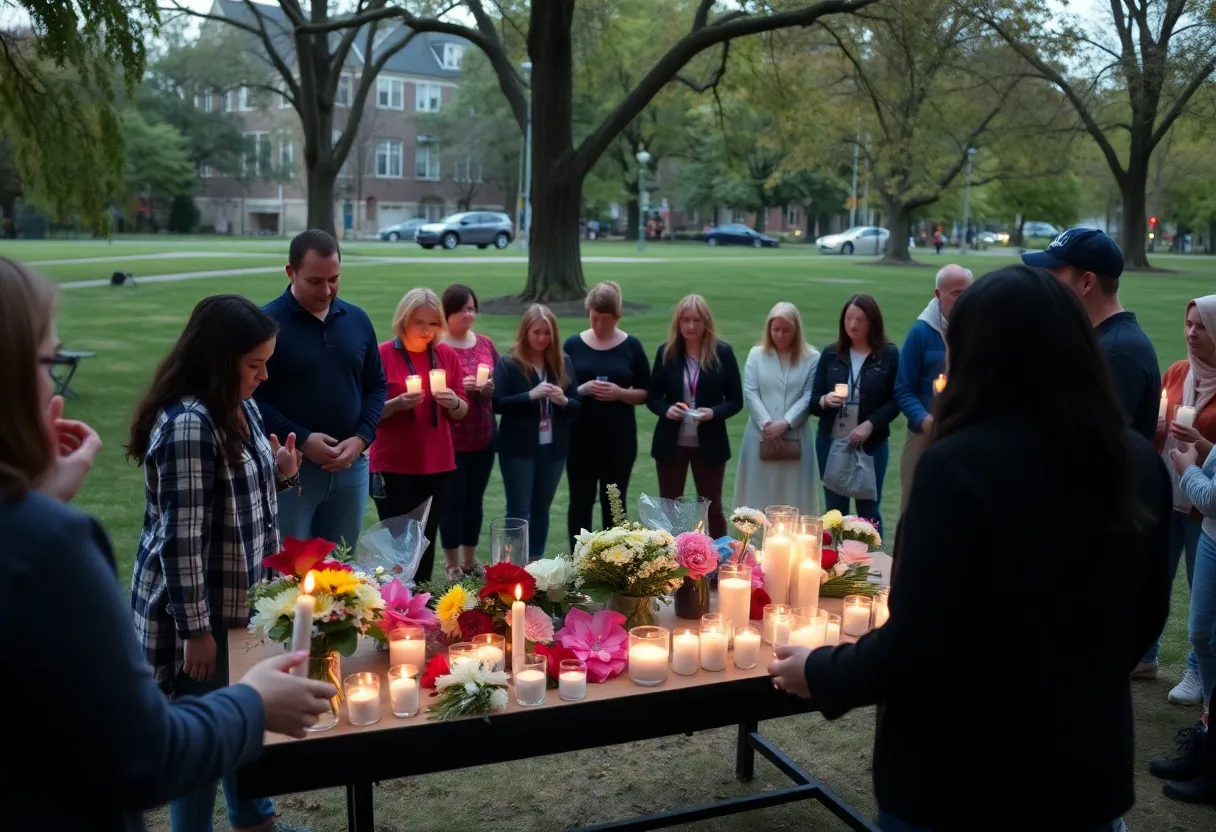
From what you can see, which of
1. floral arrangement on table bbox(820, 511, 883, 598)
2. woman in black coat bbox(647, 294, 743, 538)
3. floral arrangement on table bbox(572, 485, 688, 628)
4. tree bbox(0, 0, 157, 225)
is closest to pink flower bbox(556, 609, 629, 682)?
floral arrangement on table bbox(572, 485, 688, 628)

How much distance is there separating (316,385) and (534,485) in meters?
2.30

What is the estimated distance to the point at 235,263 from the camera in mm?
32719

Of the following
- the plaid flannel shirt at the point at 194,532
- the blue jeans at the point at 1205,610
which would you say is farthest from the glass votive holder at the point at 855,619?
the plaid flannel shirt at the point at 194,532

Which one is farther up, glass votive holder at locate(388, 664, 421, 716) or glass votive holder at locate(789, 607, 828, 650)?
glass votive holder at locate(789, 607, 828, 650)

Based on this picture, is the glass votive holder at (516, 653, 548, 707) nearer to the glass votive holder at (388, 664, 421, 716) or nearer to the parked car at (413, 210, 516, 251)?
the glass votive holder at (388, 664, 421, 716)

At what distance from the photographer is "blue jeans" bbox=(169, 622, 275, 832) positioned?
11.5 ft

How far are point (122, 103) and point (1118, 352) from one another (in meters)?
53.7

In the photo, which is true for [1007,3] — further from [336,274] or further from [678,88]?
[336,274]

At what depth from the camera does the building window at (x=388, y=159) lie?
7162cm

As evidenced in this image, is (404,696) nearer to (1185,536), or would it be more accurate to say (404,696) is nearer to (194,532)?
(194,532)

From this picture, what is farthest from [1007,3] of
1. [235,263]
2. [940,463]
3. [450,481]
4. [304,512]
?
[235,263]

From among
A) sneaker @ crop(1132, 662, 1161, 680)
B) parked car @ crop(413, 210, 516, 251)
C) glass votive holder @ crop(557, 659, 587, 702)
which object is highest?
parked car @ crop(413, 210, 516, 251)

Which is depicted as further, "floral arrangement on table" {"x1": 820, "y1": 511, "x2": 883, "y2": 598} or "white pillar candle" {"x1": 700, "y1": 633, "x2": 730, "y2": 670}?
"floral arrangement on table" {"x1": 820, "y1": 511, "x2": 883, "y2": 598}

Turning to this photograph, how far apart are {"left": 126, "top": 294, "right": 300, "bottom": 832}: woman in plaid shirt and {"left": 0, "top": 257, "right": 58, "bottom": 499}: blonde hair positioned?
175 centimetres
